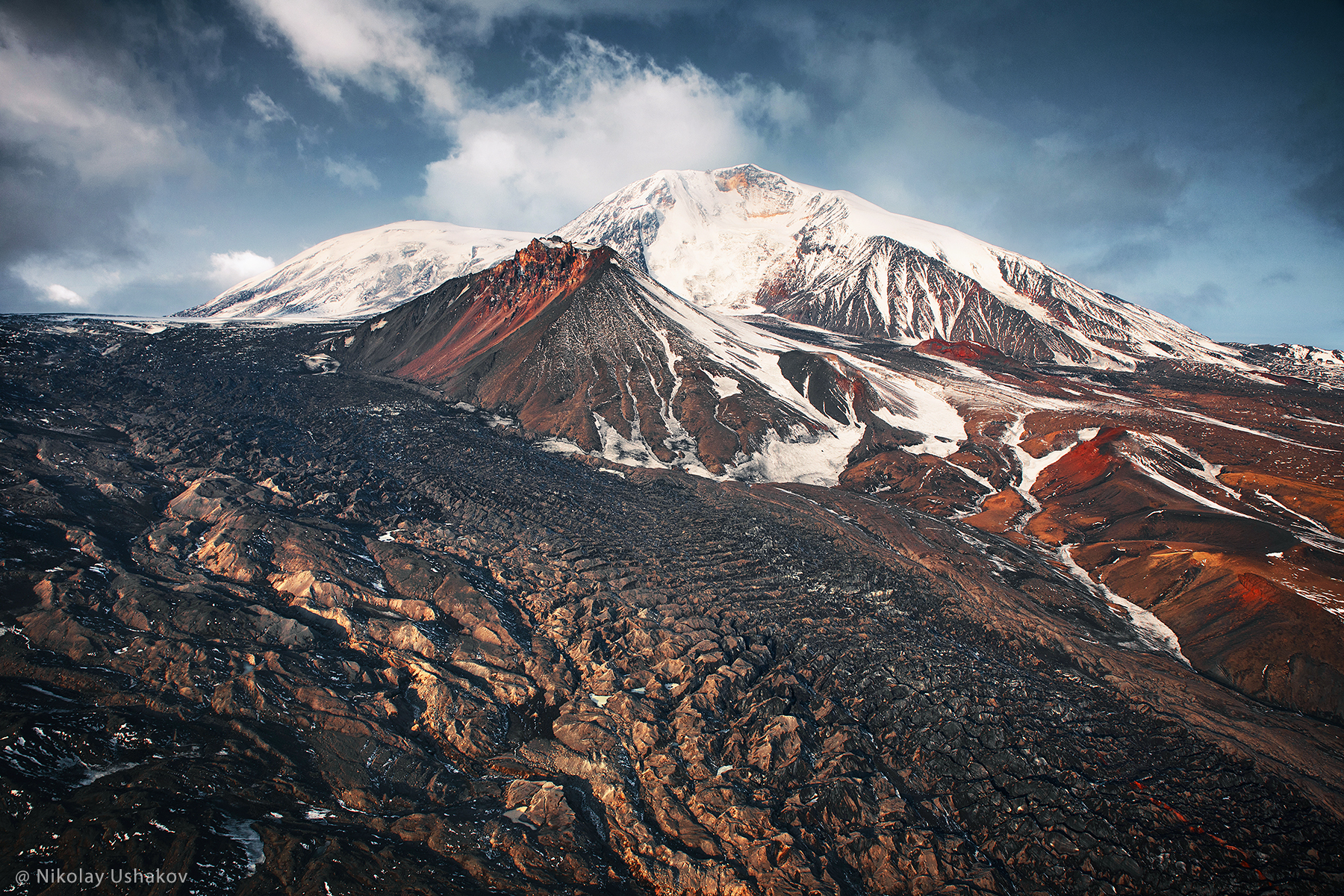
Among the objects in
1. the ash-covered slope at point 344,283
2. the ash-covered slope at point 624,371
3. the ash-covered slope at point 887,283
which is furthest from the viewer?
the ash-covered slope at point 344,283

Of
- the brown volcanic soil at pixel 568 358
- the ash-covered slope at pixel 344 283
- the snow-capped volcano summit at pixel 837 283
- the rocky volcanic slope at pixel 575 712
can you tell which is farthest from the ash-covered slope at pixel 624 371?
the ash-covered slope at pixel 344 283

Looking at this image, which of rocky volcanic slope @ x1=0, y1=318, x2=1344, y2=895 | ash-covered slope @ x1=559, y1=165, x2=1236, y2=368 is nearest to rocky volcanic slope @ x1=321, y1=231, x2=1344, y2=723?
rocky volcanic slope @ x1=0, y1=318, x2=1344, y2=895

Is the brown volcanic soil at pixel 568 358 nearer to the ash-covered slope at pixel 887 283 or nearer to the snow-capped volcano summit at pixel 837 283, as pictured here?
the snow-capped volcano summit at pixel 837 283

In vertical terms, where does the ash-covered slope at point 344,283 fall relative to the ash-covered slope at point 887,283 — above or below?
below

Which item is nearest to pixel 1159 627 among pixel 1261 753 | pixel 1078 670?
pixel 1078 670

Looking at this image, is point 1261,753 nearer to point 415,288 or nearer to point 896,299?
point 896,299

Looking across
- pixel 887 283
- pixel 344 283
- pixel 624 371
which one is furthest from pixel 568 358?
pixel 344 283
